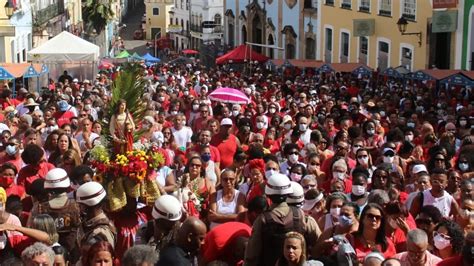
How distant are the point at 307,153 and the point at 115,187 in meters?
4.14

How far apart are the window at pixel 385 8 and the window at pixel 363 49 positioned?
188cm

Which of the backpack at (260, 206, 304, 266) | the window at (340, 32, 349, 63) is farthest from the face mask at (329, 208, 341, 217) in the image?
the window at (340, 32, 349, 63)

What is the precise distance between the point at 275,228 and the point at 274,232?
4cm

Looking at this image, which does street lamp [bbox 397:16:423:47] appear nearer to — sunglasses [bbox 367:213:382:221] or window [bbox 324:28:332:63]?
window [bbox 324:28:332:63]

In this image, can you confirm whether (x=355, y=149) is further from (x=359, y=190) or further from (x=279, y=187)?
(x=279, y=187)

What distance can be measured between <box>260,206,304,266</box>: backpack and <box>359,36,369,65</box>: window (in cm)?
2976

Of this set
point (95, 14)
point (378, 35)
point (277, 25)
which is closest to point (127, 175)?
point (378, 35)

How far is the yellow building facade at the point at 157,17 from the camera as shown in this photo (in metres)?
92.1

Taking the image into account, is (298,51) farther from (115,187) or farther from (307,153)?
(115,187)

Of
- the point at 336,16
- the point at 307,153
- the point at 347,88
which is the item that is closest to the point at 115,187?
the point at 307,153

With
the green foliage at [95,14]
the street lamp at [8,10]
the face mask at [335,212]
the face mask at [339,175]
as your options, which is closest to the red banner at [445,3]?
the street lamp at [8,10]

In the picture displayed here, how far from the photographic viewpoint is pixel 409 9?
1265 inches

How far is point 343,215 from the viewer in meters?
7.65

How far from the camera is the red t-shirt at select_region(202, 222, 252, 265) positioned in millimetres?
6926
